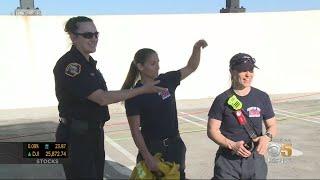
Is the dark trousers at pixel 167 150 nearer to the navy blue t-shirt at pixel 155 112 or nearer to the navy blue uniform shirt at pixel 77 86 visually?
the navy blue t-shirt at pixel 155 112

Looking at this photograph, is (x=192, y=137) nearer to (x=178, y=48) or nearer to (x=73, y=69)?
(x=73, y=69)

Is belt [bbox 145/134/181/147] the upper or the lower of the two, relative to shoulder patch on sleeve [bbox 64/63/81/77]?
lower

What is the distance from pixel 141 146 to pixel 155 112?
327 millimetres

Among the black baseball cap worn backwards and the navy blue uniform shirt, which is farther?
the black baseball cap worn backwards

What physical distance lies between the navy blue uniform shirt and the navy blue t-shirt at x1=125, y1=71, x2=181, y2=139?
12.4 inches

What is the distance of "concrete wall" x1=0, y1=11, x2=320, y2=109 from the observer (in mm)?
14055

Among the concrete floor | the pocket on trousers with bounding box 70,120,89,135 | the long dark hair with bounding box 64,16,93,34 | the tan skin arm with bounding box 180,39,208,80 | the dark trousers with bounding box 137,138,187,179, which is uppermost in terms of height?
the long dark hair with bounding box 64,16,93,34

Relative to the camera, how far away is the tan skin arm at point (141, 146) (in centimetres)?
355

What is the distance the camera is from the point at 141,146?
360cm

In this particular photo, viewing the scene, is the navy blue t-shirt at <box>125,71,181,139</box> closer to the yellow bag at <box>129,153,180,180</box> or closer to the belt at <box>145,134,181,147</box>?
the belt at <box>145,134,181,147</box>

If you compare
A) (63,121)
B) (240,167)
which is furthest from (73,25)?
(240,167)

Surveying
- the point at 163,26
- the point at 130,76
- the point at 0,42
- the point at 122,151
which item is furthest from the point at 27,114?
the point at 130,76

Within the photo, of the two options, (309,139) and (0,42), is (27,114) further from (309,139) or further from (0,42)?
(309,139)

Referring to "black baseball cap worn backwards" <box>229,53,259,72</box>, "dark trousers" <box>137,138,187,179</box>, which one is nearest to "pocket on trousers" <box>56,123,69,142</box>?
"dark trousers" <box>137,138,187,179</box>
